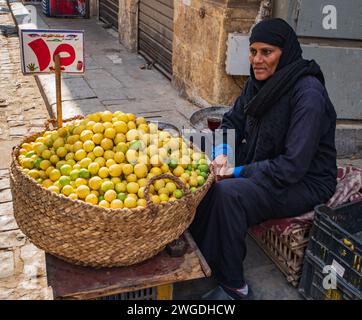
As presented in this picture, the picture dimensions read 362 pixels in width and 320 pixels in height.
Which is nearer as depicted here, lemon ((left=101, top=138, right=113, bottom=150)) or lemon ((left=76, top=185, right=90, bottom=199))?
lemon ((left=76, top=185, right=90, bottom=199))

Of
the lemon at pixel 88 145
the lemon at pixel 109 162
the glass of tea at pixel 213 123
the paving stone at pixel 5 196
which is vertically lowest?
the paving stone at pixel 5 196

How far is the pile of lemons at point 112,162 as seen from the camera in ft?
8.50

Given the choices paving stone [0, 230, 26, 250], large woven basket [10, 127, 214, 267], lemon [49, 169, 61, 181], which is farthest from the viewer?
paving stone [0, 230, 26, 250]

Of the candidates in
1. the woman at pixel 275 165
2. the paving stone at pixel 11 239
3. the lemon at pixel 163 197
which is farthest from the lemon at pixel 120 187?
the paving stone at pixel 11 239

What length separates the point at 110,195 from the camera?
2.53 meters

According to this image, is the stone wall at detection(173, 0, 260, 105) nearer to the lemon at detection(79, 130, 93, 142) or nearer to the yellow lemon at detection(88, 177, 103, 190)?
the lemon at detection(79, 130, 93, 142)

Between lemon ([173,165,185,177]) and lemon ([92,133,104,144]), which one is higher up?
lemon ([92,133,104,144])

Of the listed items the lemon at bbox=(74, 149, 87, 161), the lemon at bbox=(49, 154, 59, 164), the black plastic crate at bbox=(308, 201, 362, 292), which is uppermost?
the lemon at bbox=(74, 149, 87, 161)

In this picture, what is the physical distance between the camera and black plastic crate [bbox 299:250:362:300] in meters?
2.65

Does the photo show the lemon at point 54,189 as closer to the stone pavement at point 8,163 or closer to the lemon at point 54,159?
the lemon at point 54,159

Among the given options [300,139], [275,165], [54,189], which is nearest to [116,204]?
[54,189]

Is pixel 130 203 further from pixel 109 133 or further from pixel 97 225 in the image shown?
pixel 109 133

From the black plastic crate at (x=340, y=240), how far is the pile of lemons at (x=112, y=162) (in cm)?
79

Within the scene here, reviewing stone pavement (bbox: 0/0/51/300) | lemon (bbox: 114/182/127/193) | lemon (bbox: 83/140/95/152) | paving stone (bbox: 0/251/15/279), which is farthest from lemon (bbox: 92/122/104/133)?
paving stone (bbox: 0/251/15/279)
